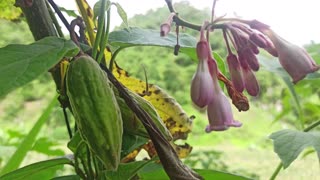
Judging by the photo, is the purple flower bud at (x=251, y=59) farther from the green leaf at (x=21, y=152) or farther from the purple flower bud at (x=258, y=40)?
the green leaf at (x=21, y=152)

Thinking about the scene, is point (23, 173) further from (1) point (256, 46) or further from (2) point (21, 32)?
(2) point (21, 32)

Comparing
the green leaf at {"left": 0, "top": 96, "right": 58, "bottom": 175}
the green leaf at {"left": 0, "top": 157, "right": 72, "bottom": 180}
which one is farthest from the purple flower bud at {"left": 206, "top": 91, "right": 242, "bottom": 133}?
the green leaf at {"left": 0, "top": 96, "right": 58, "bottom": 175}

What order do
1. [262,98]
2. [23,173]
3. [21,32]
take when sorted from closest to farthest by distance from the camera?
[23,173] < [21,32] < [262,98]

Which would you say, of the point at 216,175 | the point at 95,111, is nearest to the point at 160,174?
the point at 216,175

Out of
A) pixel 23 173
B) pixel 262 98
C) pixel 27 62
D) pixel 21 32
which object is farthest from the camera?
pixel 262 98

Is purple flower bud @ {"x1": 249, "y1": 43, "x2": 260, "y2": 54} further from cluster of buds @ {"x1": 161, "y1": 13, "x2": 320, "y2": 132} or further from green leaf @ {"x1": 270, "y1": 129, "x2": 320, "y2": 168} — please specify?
green leaf @ {"x1": 270, "y1": 129, "x2": 320, "y2": 168}

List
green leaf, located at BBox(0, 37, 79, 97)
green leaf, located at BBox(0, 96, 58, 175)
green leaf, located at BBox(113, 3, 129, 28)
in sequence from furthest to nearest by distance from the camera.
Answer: green leaf, located at BBox(0, 96, 58, 175)
green leaf, located at BBox(113, 3, 129, 28)
green leaf, located at BBox(0, 37, 79, 97)

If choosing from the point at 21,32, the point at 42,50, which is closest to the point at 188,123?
the point at 42,50
